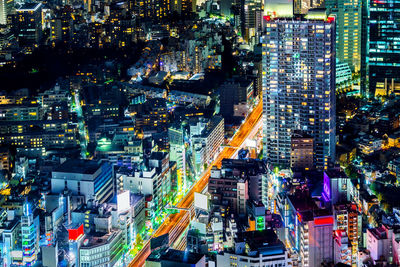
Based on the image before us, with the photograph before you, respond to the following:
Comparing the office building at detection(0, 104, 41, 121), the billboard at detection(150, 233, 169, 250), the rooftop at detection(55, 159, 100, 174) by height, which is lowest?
the billboard at detection(150, 233, 169, 250)

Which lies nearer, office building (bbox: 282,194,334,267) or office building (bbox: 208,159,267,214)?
office building (bbox: 282,194,334,267)

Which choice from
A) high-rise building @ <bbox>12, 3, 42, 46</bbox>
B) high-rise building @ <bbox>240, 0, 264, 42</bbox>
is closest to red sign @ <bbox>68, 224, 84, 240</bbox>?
high-rise building @ <bbox>12, 3, 42, 46</bbox>

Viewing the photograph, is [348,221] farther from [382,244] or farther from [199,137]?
[199,137]

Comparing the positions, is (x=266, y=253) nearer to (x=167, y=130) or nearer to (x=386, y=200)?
(x=386, y=200)

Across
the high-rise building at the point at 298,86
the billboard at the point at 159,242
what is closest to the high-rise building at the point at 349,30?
the high-rise building at the point at 298,86

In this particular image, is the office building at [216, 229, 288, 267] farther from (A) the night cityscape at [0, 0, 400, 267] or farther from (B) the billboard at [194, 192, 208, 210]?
(B) the billboard at [194, 192, 208, 210]

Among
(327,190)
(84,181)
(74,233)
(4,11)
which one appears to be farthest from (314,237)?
(4,11)

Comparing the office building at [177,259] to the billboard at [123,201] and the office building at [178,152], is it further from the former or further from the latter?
the office building at [178,152]
